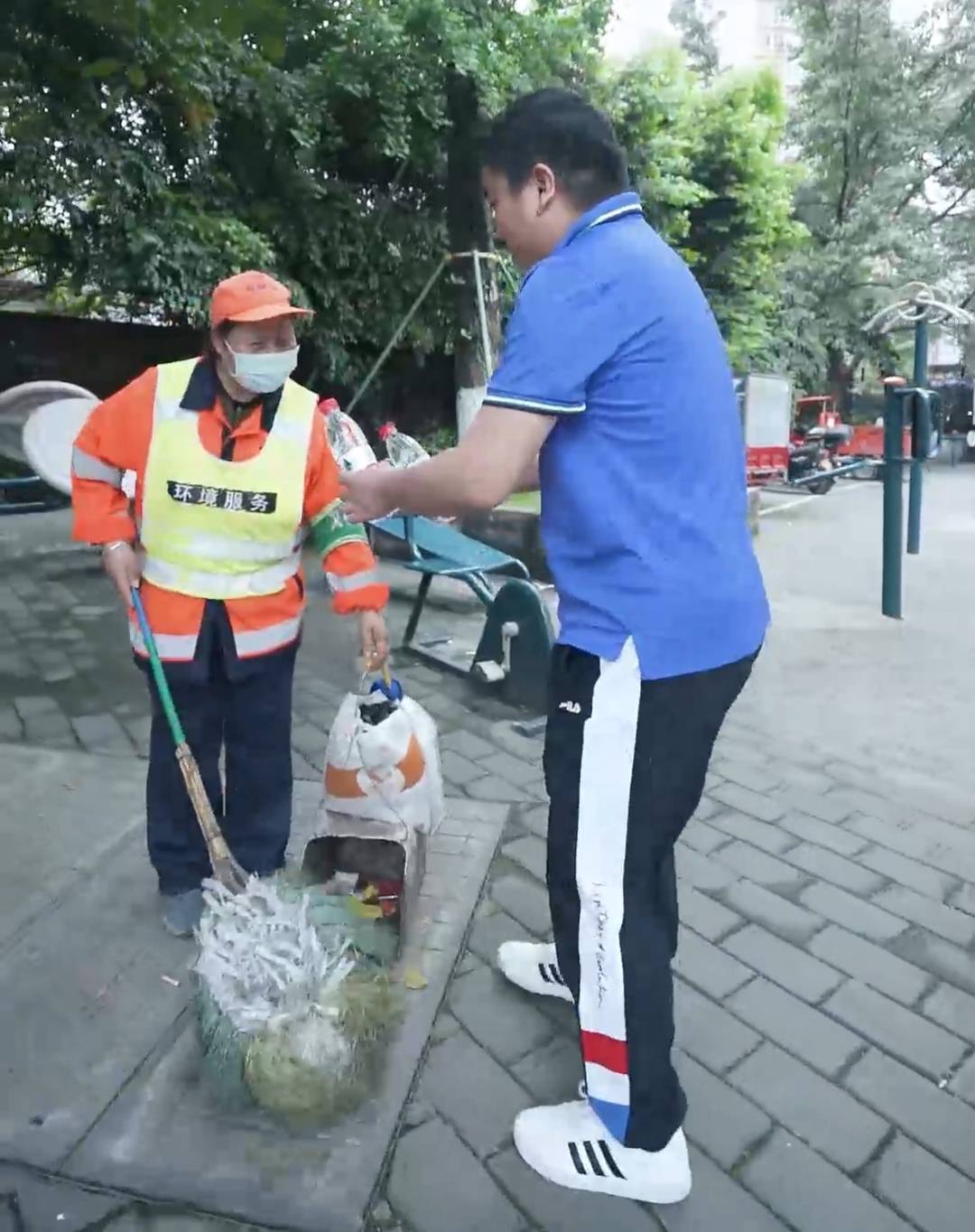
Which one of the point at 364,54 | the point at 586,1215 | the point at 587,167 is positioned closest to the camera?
the point at 587,167

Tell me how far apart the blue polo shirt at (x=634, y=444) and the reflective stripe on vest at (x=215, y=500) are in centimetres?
90

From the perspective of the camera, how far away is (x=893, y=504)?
21.4 ft

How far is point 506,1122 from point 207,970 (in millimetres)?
691

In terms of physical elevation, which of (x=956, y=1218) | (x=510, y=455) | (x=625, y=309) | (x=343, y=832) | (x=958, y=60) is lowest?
(x=956, y=1218)

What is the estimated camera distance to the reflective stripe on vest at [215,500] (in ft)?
8.00

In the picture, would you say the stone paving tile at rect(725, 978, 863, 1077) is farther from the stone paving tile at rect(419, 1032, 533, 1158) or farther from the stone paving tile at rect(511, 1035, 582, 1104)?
the stone paving tile at rect(419, 1032, 533, 1158)

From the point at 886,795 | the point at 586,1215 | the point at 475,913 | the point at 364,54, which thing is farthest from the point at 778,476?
the point at 586,1215

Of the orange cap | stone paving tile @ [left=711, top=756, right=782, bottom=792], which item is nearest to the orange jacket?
the orange cap

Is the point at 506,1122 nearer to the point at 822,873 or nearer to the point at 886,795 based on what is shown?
the point at 822,873

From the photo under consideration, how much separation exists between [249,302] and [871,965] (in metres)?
2.31

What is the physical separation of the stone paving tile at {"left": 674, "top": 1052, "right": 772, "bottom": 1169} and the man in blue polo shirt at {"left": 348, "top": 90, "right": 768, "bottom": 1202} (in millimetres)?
159

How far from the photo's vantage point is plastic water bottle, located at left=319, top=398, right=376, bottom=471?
113 inches

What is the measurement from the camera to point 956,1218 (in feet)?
6.39

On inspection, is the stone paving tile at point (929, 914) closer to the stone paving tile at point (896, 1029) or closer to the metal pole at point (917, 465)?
the stone paving tile at point (896, 1029)
